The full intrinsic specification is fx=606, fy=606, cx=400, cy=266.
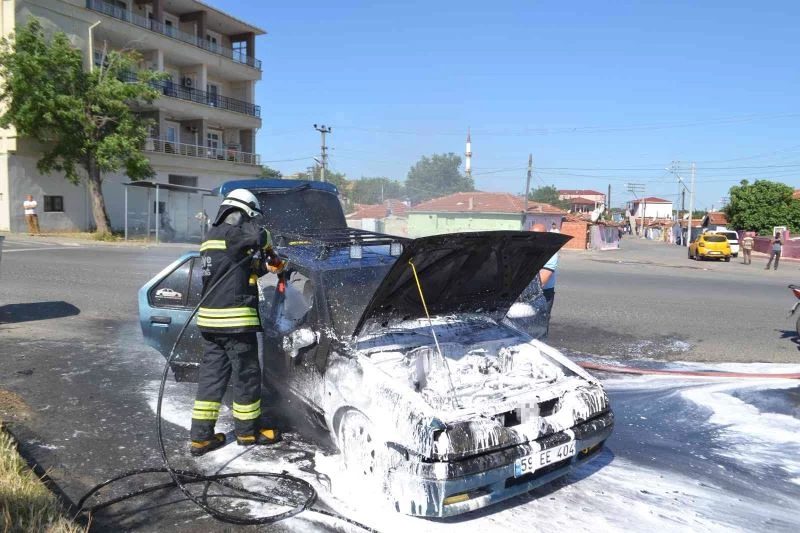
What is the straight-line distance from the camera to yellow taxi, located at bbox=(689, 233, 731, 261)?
31750 mm

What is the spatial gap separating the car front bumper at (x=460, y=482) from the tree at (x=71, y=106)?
2407cm

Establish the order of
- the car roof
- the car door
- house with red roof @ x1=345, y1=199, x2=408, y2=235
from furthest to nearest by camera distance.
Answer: house with red roof @ x1=345, y1=199, x2=408, y2=235 < the car roof < the car door

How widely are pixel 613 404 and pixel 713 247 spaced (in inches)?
1168

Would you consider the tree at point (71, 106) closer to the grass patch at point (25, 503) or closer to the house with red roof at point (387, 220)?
the house with red roof at point (387, 220)

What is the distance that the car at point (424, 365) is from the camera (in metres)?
3.38

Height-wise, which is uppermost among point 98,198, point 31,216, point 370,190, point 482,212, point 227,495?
point 370,190

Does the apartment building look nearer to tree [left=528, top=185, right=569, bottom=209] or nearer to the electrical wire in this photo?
the electrical wire

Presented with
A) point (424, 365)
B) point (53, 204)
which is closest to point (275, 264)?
point (424, 365)

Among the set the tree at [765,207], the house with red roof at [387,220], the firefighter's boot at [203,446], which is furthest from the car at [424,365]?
the tree at [765,207]

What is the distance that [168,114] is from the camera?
34812mm

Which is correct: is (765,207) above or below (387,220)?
above

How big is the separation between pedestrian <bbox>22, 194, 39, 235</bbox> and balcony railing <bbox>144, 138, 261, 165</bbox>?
273 inches

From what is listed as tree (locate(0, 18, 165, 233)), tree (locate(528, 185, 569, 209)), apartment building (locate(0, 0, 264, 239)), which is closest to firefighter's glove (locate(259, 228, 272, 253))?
apartment building (locate(0, 0, 264, 239))

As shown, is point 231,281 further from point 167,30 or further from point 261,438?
point 167,30
